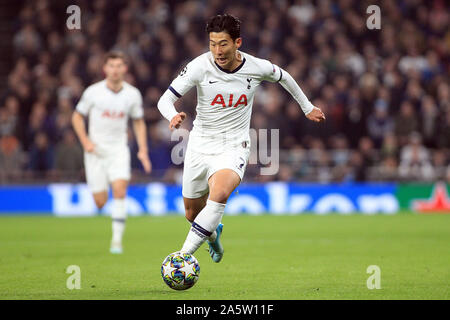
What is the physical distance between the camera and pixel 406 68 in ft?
69.4

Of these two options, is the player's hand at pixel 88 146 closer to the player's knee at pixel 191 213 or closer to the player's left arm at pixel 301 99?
the player's knee at pixel 191 213

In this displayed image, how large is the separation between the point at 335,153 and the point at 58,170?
6473mm

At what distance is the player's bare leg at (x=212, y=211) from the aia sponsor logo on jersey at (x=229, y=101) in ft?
2.21

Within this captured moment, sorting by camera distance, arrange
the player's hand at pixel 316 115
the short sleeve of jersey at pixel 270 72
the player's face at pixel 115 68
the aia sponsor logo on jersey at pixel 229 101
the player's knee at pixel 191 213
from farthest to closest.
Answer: the player's face at pixel 115 68 → the player's knee at pixel 191 213 → the player's hand at pixel 316 115 → the short sleeve of jersey at pixel 270 72 → the aia sponsor logo on jersey at pixel 229 101

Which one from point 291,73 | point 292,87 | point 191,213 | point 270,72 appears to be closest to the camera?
point 270,72

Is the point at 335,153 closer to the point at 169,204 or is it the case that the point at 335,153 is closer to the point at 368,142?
the point at 368,142

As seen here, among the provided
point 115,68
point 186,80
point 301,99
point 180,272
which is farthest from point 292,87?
point 115,68

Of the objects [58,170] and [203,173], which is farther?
[58,170]

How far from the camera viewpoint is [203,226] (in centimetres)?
727

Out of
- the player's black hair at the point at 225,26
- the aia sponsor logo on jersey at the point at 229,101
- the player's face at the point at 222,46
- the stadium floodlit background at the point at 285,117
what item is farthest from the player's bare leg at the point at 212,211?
the stadium floodlit background at the point at 285,117

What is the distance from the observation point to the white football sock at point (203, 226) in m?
7.27

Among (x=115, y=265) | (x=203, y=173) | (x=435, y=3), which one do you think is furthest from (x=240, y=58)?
(x=435, y=3)

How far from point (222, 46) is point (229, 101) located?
0.59 meters

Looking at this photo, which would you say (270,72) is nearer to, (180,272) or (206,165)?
(206,165)
